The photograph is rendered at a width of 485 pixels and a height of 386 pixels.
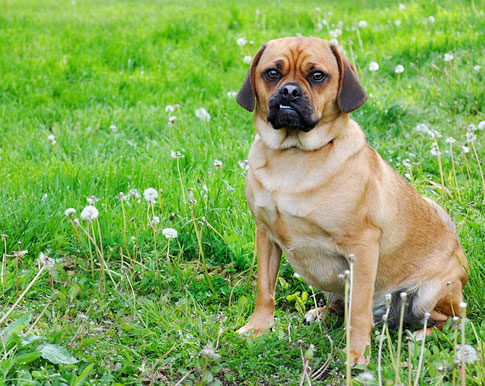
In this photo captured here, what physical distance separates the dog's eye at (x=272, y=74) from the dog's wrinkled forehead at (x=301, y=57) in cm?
2

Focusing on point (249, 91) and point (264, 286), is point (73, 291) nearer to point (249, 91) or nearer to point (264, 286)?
point (264, 286)

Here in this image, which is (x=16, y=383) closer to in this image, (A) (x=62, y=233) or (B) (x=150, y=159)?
(A) (x=62, y=233)

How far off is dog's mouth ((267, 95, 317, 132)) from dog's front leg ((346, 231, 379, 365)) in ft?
1.98

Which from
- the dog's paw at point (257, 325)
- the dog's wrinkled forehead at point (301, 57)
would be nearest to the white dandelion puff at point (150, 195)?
the dog's paw at point (257, 325)

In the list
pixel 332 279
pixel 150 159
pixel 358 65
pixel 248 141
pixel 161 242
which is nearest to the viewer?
pixel 332 279

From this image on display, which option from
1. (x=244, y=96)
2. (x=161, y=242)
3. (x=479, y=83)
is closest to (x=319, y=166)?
(x=244, y=96)

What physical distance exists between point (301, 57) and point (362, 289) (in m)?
1.15

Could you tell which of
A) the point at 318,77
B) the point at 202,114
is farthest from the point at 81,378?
the point at 202,114

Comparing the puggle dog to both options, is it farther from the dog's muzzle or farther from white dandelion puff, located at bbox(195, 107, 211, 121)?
white dandelion puff, located at bbox(195, 107, 211, 121)

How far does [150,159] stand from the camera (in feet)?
17.2

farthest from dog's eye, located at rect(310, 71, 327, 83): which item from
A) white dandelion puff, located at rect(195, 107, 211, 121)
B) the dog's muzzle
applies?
white dandelion puff, located at rect(195, 107, 211, 121)

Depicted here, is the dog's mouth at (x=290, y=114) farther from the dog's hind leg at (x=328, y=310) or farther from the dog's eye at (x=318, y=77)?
the dog's hind leg at (x=328, y=310)

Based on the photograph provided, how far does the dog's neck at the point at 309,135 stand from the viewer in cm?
342

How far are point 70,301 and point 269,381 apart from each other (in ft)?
4.00
